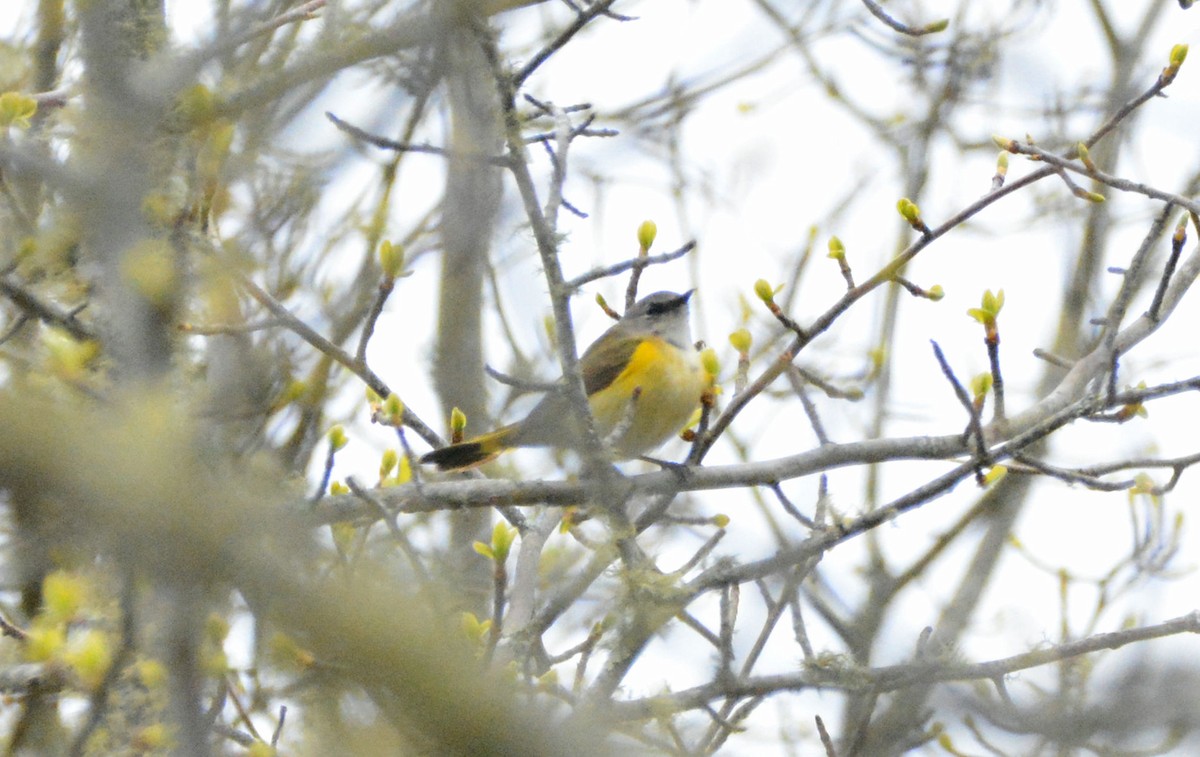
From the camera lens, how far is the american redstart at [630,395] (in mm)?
5070

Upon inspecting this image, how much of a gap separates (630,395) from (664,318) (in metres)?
0.72

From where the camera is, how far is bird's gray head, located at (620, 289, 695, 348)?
5959mm

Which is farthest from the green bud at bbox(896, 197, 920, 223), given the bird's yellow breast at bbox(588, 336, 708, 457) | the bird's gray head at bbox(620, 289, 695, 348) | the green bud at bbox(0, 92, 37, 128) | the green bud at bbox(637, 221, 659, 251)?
the green bud at bbox(0, 92, 37, 128)

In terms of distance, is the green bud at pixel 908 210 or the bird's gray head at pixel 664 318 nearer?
the green bud at pixel 908 210

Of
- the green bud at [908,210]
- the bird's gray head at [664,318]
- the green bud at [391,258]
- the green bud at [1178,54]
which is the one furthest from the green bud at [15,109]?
the green bud at [1178,54]

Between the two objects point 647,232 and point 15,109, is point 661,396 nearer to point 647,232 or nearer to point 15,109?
point 647,232

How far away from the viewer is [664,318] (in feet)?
19.9

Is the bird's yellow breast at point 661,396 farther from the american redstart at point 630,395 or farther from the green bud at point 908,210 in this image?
the green bud at point 908,210

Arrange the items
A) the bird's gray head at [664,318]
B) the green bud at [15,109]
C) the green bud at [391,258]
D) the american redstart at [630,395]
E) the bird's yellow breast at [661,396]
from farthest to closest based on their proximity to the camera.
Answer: the bird's gray head at [664,318] < the bird's yellow breast at [661,396] < the american redstart at [630,395] < the green bud at [15,109] < the green bud at [391,258]

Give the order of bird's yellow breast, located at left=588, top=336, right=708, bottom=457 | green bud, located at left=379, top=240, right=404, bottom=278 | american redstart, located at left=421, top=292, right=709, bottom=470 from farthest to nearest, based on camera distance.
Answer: bird's yellow breast, located at left=588, top=336, right=708, bottom=457 → american redstart, located at left=421, top=292, right=709, bottom=470 → green bud, located at left=379, top=240, right=404, bottom=278

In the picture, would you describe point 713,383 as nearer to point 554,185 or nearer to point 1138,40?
point 554,185

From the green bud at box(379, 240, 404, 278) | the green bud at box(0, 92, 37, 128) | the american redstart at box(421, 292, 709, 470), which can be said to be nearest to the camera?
the green bud at box(379, 240, 404, 278)

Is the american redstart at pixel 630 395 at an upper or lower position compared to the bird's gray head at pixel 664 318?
lower

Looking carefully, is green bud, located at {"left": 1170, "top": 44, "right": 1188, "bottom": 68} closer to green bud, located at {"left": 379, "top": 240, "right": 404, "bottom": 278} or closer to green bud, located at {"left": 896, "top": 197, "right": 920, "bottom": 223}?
green bud, located at {"left": 896, "top": 197, "right": 920, "bottom": 223}
